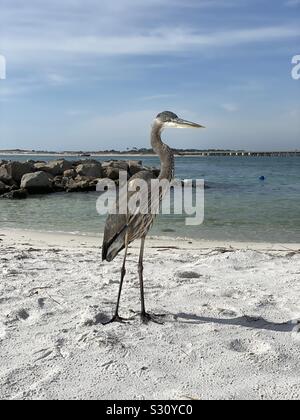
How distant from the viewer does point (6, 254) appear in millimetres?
7254

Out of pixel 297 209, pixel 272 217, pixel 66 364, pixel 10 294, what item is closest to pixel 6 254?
pixel 10 294

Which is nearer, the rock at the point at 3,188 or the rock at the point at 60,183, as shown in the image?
the rock at the point at 3,188

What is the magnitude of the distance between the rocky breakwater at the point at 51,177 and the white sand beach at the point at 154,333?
15.7 m

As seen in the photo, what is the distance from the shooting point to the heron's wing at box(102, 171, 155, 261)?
4.33 metres

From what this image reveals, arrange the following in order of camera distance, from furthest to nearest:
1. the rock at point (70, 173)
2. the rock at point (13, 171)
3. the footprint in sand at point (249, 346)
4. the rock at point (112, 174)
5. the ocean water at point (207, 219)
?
the rock at point (112, 174) → the rock at point (70, 173) → the rock at point (13, 171) → the ocean water at point (207, 219) → the footprint in sand at point (249, 346)

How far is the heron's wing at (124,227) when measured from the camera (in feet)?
14.2

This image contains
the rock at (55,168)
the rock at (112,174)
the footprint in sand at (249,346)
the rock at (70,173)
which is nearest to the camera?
the footprint in sand at (249,346)

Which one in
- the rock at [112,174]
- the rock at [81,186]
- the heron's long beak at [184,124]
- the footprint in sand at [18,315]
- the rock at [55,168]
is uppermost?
the heron's long beak at [184,124]

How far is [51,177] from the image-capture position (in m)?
25.7

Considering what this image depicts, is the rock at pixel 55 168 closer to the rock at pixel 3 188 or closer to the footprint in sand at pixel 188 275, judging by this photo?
the rock at pixel 3 188

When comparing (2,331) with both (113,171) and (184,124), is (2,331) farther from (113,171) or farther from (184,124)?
(113,171)

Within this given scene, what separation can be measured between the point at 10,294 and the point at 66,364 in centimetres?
179

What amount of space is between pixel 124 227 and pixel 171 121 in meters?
1.15

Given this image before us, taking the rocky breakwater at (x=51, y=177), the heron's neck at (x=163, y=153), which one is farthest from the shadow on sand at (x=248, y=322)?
the rocky breakwater at (x=51, y=177)
